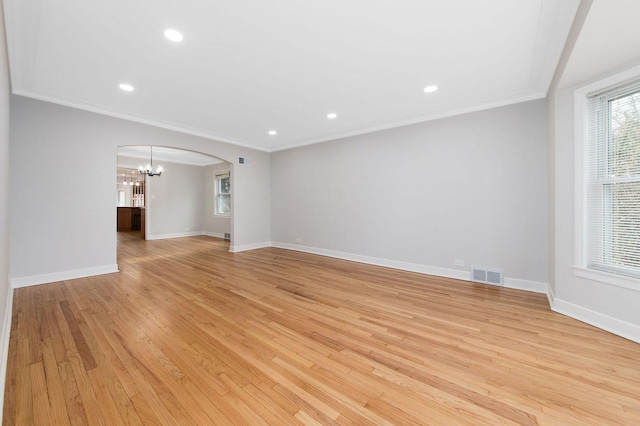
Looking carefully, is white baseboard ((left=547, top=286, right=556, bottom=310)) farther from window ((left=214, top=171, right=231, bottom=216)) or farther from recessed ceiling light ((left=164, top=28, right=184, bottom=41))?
window ((left=214, top=171, right=231, bottom=216))

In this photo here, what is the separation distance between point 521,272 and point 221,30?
4.49m

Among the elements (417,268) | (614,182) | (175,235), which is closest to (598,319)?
(614,182)

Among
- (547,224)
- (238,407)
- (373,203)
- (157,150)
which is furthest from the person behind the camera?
(157,150)

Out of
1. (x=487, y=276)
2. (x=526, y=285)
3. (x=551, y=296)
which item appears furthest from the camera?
(x=487, y=276)

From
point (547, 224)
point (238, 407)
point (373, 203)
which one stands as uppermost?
point (373, 203)

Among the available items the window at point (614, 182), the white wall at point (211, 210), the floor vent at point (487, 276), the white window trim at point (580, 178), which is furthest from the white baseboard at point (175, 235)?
the window at point (614, 182)

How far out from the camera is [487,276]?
358 centimetres

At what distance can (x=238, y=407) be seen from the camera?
4.54ft

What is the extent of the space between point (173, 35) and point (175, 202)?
7.17 m

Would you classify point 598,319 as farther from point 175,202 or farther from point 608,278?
point 175,202

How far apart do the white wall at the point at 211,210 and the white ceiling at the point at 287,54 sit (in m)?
4.55

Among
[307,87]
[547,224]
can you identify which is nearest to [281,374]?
[307,87]

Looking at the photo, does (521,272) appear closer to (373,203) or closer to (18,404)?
(373,203)

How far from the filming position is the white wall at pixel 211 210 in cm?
830
